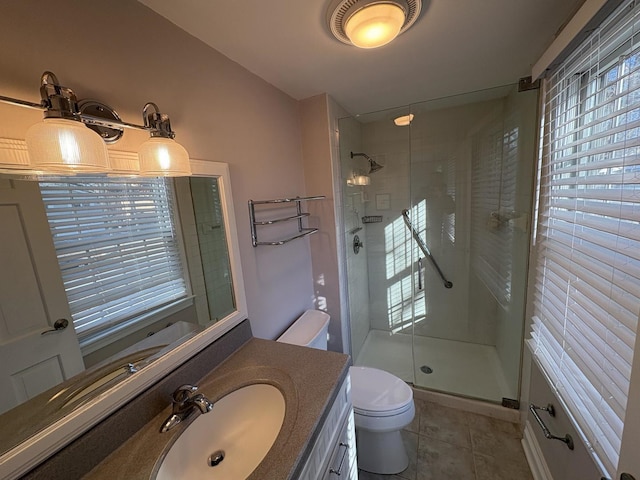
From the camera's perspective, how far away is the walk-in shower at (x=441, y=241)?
6.17 feet

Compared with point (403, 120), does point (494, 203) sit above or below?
below

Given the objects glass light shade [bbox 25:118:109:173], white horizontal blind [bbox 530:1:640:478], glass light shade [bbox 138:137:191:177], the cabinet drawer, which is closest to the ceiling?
white horizontal blind [bbox 530:1:640:478]

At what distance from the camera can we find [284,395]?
919 mm

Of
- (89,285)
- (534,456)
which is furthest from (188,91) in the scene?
(534,456)

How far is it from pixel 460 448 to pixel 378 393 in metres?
0.63

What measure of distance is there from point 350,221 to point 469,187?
1.06 metres

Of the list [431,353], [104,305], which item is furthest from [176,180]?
[431,353]

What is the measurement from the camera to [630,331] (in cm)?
76

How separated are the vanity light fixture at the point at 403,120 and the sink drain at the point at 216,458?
2.41 meters

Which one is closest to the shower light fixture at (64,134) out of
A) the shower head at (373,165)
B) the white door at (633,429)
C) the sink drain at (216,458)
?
the sink drain at (216,458)

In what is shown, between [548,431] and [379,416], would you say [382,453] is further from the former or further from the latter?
[548,431]

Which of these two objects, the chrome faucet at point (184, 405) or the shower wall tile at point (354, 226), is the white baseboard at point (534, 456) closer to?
the shower wall tile at point (354, 226)

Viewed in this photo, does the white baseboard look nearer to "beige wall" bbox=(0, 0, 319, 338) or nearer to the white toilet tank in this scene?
the white toilet tank

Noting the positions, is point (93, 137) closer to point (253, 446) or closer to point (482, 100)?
point (253, 446)
